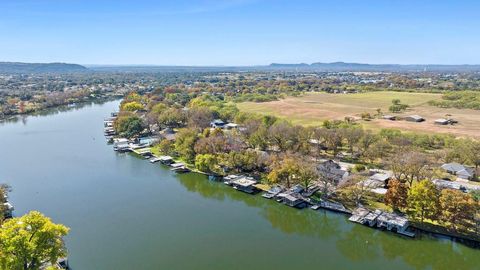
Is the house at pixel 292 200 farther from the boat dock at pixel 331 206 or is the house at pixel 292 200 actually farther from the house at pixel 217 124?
the house at pixel 217 124

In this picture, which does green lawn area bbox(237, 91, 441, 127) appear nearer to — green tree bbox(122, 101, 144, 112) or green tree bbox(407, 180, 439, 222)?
green tree bbox(122, 101, 144, 112)

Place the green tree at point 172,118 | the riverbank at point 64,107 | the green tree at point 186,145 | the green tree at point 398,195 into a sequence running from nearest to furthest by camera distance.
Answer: the green tree at point 398,195 < the green tree at point 186,145 < the green tree at point 172,118 < the riverbank at point 64,107

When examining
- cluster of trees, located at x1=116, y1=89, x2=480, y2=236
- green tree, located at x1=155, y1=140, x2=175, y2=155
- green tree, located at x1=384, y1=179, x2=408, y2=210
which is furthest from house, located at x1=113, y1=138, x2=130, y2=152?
green tree, located at x1=384, y1=179, x2=408, y2=210

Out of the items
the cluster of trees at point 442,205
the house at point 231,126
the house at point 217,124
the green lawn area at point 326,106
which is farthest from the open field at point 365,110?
the cluster of trees at point 442,205

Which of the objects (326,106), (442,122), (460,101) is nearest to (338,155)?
(442,122)

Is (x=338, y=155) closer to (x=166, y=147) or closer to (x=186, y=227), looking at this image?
(x=166, y=147)

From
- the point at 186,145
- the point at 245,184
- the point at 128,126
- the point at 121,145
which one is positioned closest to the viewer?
the point at 245,184
